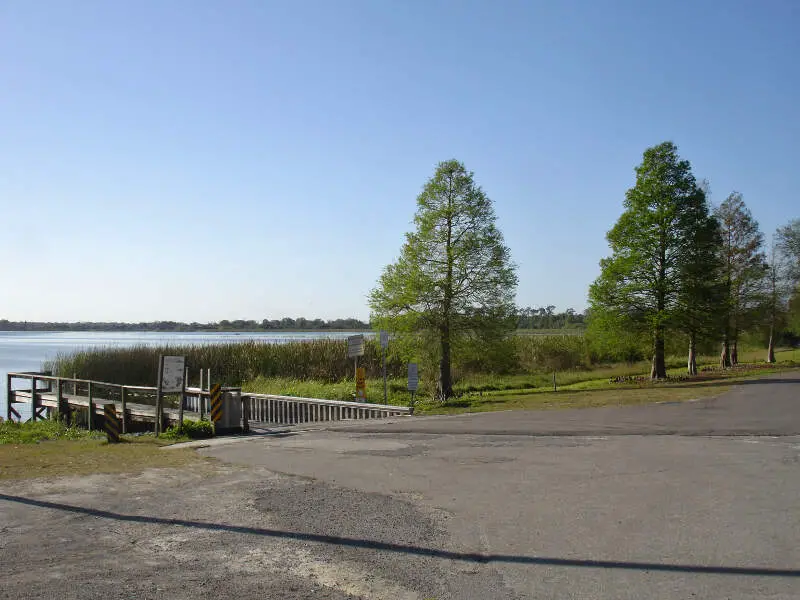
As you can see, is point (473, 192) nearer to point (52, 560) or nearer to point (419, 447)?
point (419, 447)

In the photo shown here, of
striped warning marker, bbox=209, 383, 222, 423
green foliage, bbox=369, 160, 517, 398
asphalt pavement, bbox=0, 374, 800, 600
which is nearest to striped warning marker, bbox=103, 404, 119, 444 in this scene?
striped warning marker, bbox=209, 383, 222, 423

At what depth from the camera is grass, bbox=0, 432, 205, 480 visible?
36.5 feet

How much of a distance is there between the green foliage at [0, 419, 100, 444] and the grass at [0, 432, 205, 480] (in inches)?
88.1

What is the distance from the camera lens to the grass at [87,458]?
36.5ft

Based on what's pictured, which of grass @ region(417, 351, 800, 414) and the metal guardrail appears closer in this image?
the metal guardrail

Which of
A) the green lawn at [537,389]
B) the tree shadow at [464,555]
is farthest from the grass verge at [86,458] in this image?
the green lawn at [537,389]

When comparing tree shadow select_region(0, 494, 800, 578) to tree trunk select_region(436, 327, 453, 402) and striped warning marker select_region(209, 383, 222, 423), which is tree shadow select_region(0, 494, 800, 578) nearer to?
striped warning marker select_region(209, 383, 222, 423)

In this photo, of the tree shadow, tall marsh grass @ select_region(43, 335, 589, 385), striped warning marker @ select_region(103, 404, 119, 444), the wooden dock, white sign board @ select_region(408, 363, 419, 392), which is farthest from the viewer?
tall marsh grass @ select_region(43, 335, 589, 385)

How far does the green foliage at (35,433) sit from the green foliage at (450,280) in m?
14.1

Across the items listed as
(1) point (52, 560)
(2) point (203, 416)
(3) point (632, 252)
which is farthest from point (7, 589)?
(3) point (632, 252)

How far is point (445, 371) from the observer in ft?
102

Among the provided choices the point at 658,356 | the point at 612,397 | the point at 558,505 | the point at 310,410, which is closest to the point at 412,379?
the point at 310,410

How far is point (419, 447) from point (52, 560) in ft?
25.4

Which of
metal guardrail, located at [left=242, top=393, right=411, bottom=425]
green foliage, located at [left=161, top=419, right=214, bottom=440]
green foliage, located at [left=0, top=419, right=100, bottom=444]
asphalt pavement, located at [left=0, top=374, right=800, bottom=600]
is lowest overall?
green foliage, located at [left=0, top=419, right=100, bottom=444]
